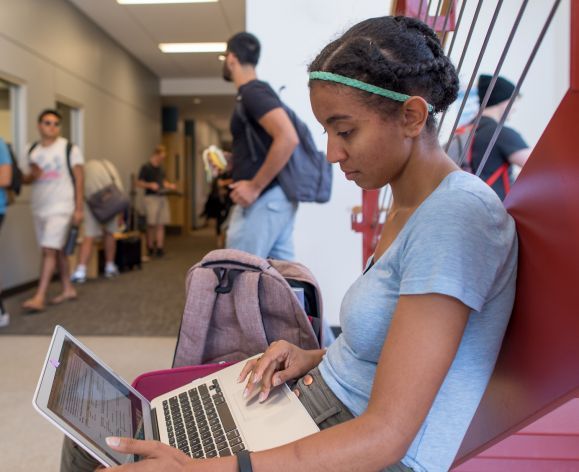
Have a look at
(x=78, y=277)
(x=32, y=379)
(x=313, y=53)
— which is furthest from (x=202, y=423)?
(x=78, y=277)

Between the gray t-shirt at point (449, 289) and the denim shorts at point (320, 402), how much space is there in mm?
22

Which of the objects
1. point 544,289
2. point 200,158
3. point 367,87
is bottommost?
point 544,289

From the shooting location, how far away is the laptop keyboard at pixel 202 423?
2.77 feet

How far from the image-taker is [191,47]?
7.39 m

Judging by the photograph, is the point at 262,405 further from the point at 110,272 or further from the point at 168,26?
the point at 168,26

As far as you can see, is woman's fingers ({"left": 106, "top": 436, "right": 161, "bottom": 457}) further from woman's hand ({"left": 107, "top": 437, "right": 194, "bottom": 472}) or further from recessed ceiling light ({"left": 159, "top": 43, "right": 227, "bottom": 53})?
recessed ceiling light ({"left": 159, "top": 43, "right": 227, "bottom": 53})

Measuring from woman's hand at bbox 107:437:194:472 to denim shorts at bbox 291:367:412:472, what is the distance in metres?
0.26

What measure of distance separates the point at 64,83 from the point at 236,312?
5.16 m

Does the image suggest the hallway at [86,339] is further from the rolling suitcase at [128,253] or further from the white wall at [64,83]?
the white wall at [64,83]

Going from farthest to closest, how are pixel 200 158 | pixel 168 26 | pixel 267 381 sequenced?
pixel 200 158, pixel 168 26, pixel 267 381

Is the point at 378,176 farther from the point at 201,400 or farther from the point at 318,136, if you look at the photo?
the point at 318,136

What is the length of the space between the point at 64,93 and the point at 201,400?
17.7 feet

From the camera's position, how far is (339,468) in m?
0.65

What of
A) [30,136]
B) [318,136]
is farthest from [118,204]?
[318,136]
